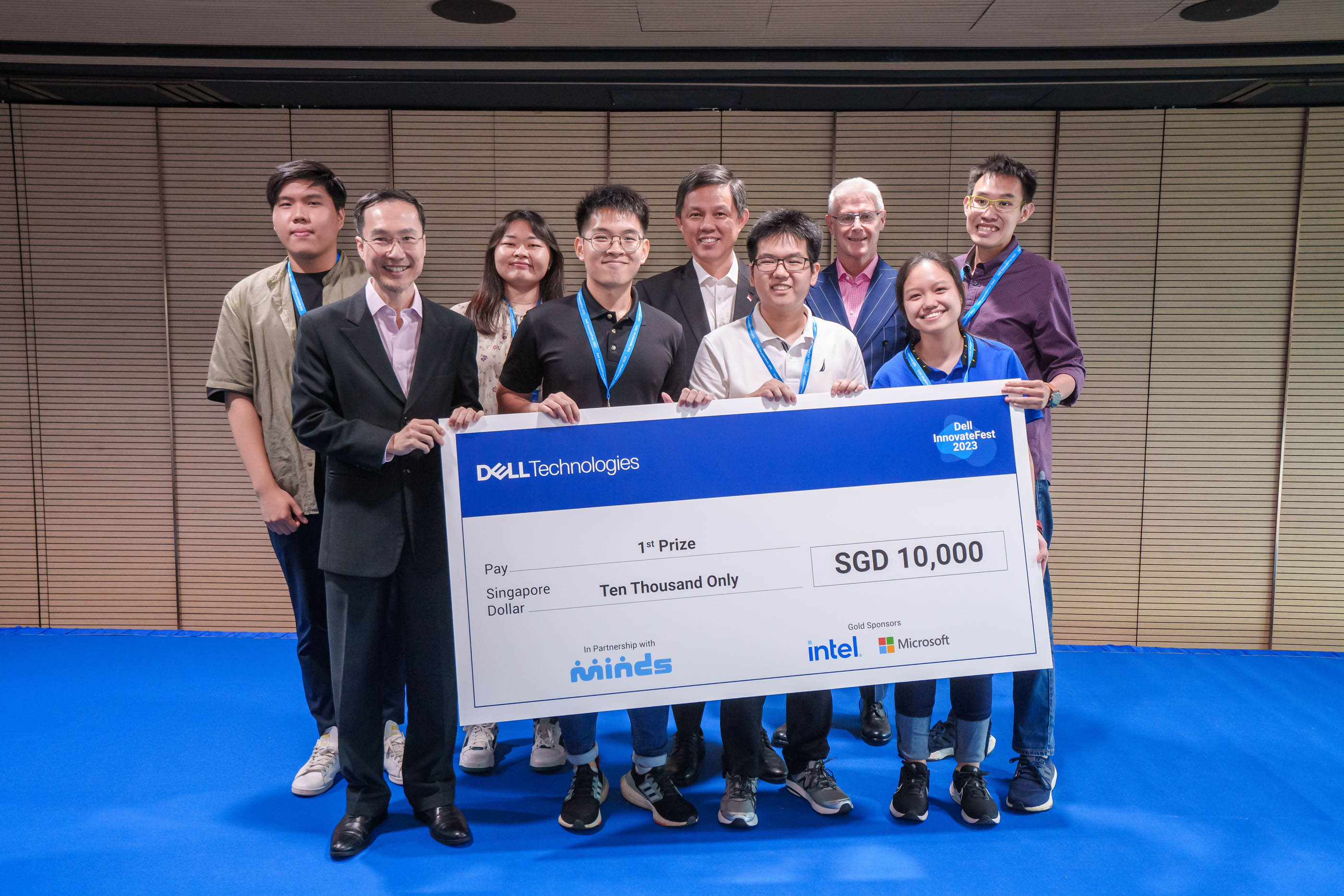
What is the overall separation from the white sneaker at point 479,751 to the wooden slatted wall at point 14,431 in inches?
132

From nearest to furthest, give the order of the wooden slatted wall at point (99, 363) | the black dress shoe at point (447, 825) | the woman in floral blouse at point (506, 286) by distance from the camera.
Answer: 1. the black dress shoe at point (447, 825)
2. the woman in floral blouse at point (506, 286)
3. the wooden slatted wall at point (99, 363)

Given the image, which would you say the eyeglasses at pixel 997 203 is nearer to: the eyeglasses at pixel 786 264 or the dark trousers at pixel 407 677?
the eyeglasses at pixel 786 264

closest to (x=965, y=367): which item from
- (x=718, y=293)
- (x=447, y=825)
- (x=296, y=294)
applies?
(x=718, y=293)

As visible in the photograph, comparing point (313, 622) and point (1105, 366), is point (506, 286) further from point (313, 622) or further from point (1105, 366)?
point (1105, 366)

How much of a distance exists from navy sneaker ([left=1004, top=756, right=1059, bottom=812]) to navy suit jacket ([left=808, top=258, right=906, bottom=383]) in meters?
1.45

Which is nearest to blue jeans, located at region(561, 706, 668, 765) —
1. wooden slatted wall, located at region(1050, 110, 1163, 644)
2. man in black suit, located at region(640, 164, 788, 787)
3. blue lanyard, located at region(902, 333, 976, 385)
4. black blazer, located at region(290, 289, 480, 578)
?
man in black suit, located at region(640, 164, 788, 787)

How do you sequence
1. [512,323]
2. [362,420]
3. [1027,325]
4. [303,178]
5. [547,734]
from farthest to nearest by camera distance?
1. [512,323]
2. [547,734]
3. [1027,325]
4. [303,178]
5. [362,420]

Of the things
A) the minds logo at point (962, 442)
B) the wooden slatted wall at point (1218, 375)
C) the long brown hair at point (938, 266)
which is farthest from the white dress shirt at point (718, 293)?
the wooden slatted wall at point (1218, 375)

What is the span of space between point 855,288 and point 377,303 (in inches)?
70.5

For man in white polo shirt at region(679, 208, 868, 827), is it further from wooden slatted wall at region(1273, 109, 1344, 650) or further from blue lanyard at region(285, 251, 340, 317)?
wooden slatted wall at region(1273, 109, 1344, 650)

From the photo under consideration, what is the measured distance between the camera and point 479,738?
2.85 meters

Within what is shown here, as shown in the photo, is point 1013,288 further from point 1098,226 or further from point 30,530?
point 30,530

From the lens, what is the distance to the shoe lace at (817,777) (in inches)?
99.2

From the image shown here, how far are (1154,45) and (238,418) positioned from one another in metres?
4.46
